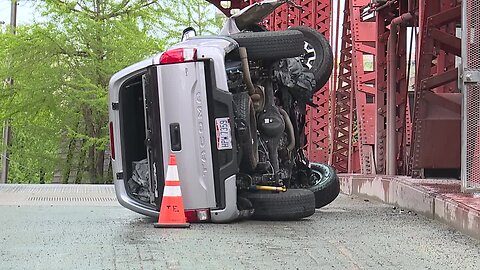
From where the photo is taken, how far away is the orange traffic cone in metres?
9.27

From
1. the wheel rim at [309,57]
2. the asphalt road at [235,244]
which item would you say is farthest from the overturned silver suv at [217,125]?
the wheel rim at [309,57]

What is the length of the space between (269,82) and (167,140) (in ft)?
5.36

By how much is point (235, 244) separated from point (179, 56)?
2.43 meters

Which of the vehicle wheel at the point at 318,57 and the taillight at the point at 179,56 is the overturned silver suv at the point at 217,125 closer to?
the taillight at the point at 179,56

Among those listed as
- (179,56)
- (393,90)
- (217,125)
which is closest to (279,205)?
(217,125)

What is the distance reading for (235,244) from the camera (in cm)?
786

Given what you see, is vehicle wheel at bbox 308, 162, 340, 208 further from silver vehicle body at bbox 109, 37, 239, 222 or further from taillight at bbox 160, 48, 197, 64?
taillight at bbox 160, 48, 197, 64

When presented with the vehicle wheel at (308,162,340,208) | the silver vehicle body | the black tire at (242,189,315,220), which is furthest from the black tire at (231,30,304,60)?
the vehicle wheel at (308,162,340,208)

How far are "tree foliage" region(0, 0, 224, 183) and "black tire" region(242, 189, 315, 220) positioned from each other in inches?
897

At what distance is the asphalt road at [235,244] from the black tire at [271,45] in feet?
5.62

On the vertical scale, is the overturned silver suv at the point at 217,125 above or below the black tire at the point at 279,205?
above

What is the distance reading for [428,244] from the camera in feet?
26.5

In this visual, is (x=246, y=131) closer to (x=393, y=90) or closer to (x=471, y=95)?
(x=471, y=95)

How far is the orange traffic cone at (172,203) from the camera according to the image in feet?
30.4
